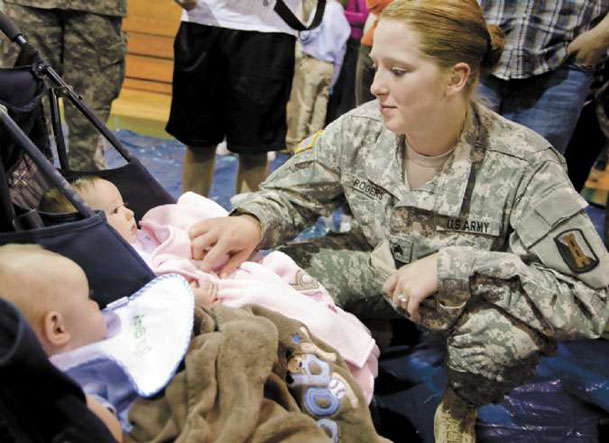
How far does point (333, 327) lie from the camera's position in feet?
4.35

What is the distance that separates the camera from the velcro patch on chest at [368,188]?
5.57ft

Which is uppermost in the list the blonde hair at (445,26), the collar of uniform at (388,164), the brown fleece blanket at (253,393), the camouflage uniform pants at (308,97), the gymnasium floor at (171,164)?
the blonde hair at (445,26)

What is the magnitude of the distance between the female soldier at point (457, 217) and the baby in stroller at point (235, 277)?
2.8 inches

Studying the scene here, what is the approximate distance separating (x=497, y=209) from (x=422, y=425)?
2.06ft

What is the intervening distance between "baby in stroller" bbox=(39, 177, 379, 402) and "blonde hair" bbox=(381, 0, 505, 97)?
599 millimetres

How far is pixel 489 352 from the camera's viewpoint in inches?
56.6

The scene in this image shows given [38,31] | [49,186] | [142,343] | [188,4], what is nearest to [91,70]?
[38,31]

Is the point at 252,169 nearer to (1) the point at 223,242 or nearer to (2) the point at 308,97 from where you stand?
(1) the point at 223,242

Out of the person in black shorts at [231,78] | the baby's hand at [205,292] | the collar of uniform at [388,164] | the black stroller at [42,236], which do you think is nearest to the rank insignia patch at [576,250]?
the collar of uniform at [388,164]

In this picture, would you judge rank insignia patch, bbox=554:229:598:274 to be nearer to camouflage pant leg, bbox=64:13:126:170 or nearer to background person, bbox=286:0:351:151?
camouflage pant leg, bbox=64:13:126:170

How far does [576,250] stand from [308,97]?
307 cm

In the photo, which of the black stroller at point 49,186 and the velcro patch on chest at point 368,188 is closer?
the black stroller at point 49,186

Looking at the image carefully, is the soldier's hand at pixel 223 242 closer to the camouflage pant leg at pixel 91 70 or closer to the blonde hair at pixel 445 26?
the blonde hair at pixel 445 26

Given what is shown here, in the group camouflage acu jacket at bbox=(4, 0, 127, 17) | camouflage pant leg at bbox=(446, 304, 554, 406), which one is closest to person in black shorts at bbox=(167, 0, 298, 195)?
camouflage acu jacket at bbox=(4, 0, 127, 17)
